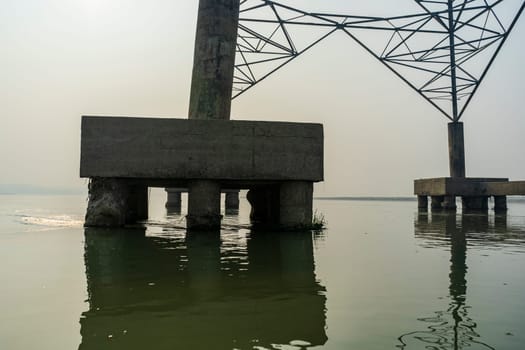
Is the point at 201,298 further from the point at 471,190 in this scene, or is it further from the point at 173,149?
the point at 471,190

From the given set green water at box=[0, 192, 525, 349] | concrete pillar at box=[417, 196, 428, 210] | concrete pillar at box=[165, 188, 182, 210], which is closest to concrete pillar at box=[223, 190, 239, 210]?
concrete pillar at box=[165, 188, 182, 210]

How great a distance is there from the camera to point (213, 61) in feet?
52.3

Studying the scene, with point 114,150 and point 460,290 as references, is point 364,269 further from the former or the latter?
point 114,150

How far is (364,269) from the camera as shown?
796 centimetres

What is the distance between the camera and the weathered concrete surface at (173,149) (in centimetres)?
1388

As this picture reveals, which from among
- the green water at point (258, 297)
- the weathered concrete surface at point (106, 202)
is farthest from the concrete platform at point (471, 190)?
the weathered concrete surface at point (106, 202)

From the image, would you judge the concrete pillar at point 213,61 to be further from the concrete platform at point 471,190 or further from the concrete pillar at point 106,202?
the concrete platform at point 471,190

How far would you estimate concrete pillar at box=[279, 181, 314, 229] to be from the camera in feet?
47.6

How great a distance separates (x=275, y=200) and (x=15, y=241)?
9.54 m

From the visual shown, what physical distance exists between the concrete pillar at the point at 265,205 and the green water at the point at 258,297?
7.64 m

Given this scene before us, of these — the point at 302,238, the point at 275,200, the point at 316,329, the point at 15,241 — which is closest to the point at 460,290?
the point at 316,329

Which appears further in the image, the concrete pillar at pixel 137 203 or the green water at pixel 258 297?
the concrete pillar at pixel 137 203

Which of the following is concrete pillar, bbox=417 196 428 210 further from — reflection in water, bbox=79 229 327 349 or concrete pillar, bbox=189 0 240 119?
reflection in water, bbox=79 229 327 349

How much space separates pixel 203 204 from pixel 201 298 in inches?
347
